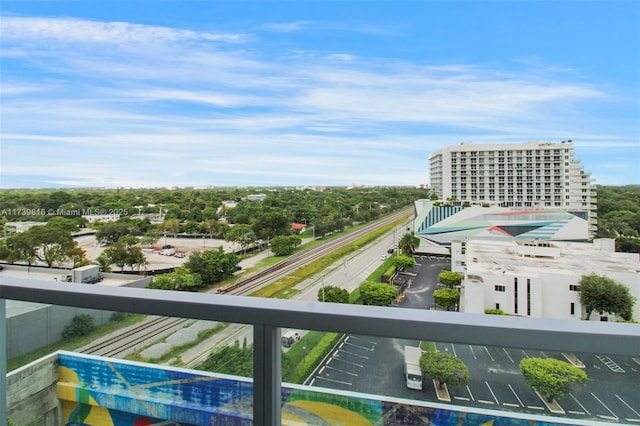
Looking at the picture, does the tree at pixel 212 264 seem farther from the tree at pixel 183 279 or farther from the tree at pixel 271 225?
the tree at pixel 271 225

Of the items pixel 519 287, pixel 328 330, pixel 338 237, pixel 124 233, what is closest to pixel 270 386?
pixel 328 330

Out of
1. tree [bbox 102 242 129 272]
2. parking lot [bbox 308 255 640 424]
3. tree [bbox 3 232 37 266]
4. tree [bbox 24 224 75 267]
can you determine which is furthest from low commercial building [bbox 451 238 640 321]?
tree [bbox 3 232 37 266]

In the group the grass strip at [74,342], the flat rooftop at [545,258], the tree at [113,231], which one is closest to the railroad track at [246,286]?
the grass strip at [74,342]

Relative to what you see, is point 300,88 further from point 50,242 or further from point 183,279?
point 50,242

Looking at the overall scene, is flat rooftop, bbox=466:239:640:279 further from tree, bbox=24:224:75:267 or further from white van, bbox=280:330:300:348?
tree, bbox=24:224:75:267

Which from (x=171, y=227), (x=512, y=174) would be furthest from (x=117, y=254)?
(x=512, y=174)

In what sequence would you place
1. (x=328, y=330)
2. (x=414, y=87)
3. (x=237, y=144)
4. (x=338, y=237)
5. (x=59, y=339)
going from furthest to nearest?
(x=237, y=144) → (x=414, y=87) → (x=338, y=237) → (x=59, y=339) → (x=328, y=330)

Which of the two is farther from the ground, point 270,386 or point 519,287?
point 270,386

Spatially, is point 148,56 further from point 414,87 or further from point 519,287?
point 519,287
